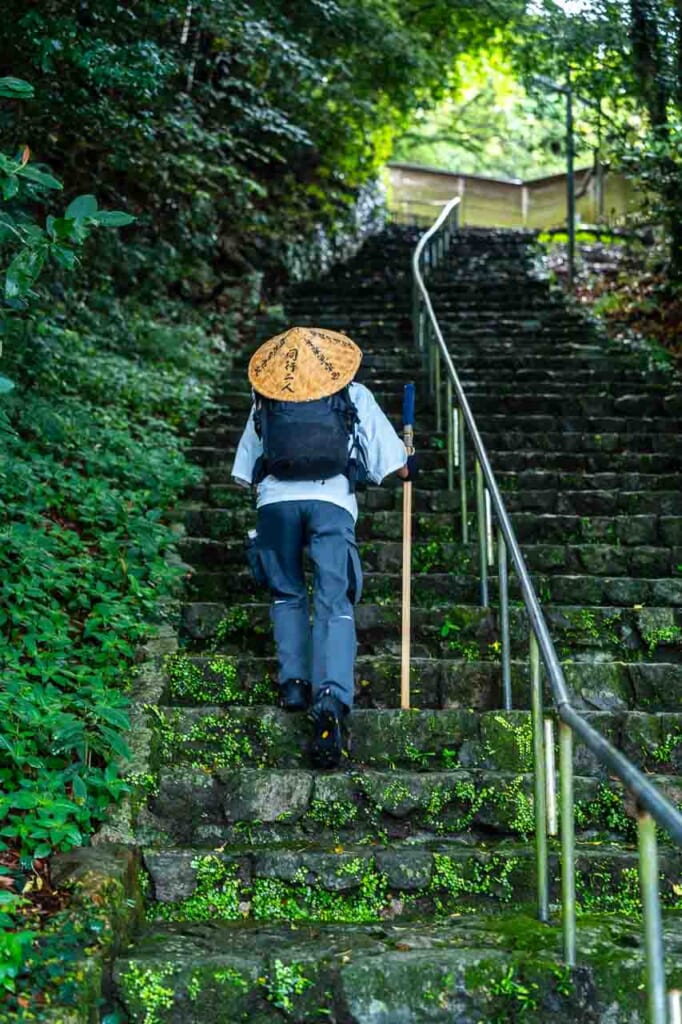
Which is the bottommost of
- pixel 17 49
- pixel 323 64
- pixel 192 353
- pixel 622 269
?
pixel 192 353

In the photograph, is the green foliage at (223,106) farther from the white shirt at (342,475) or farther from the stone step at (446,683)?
the stone step at (446,683)

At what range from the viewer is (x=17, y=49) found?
19.3 ft

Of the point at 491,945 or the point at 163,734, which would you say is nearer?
the point at 491,945

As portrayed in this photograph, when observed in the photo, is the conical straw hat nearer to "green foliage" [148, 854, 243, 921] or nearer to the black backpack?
the black backpack

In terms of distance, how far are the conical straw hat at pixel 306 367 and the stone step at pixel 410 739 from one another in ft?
4.02

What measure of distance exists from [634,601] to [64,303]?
586cm

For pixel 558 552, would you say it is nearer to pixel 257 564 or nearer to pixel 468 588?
pixel 468 588

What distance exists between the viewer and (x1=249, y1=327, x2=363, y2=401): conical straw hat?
3924mm

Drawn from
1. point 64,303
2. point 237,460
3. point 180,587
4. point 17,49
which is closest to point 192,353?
point 64,303

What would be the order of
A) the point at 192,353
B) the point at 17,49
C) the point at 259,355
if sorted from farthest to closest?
the point at 192,353 < the point at 17,49 < the point at 259,355

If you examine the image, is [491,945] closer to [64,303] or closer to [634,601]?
[634,601]

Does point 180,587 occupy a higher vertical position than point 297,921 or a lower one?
higher

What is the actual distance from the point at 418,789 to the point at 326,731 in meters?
0.38

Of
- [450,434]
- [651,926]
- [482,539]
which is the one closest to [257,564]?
[482,539]
